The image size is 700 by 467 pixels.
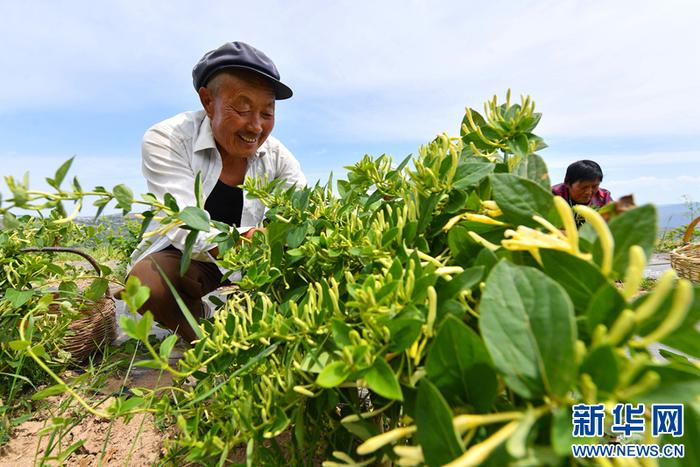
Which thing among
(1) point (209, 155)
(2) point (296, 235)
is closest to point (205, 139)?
(1) point (209, 155)

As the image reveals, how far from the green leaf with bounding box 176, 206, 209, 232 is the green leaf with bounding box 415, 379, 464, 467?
0.35 meters

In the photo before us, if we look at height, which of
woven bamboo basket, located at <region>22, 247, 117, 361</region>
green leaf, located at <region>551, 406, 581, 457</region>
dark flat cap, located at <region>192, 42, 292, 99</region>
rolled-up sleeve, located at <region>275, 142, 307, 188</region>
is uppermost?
dark flat cap, located at <region>192, 42, 292, 99</region>

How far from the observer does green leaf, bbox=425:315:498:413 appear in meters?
0.30

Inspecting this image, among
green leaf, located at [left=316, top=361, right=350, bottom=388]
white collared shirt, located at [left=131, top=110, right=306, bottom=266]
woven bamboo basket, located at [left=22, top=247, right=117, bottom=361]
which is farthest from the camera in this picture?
white collared shirt, located at [left=131, top=110, right=306, bottom=266]

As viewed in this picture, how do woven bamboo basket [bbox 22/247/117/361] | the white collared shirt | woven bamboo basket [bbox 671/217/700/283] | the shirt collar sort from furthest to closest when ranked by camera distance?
1. woven bamboo basket [bbox 671/217/700/283]
2. the shirt collar
3. the white collared shirt
4. woven bamboo basket [bbox 22/247/117/361]

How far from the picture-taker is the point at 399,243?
490 mm

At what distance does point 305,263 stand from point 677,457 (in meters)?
0.49

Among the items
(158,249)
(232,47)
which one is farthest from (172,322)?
(232,47)

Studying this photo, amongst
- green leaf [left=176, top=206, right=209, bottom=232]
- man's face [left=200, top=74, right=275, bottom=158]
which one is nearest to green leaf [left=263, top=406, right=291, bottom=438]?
green leaf [left=176, top=206, right=209, bottom=232]

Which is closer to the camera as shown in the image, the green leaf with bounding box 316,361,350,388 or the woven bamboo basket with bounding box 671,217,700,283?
the green leaf with bounding box 316,361,350,388

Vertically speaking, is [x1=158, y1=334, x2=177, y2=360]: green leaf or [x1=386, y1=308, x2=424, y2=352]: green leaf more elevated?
[x1=386, y1=308, x2=424, y2=352]: green leaf

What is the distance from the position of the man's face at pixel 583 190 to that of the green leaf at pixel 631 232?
150 inches

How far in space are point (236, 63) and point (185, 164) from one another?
471 mm

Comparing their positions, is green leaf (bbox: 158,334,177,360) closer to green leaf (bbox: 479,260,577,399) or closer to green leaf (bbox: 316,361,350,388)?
green leaf (bbox: 316,361,350,388)
